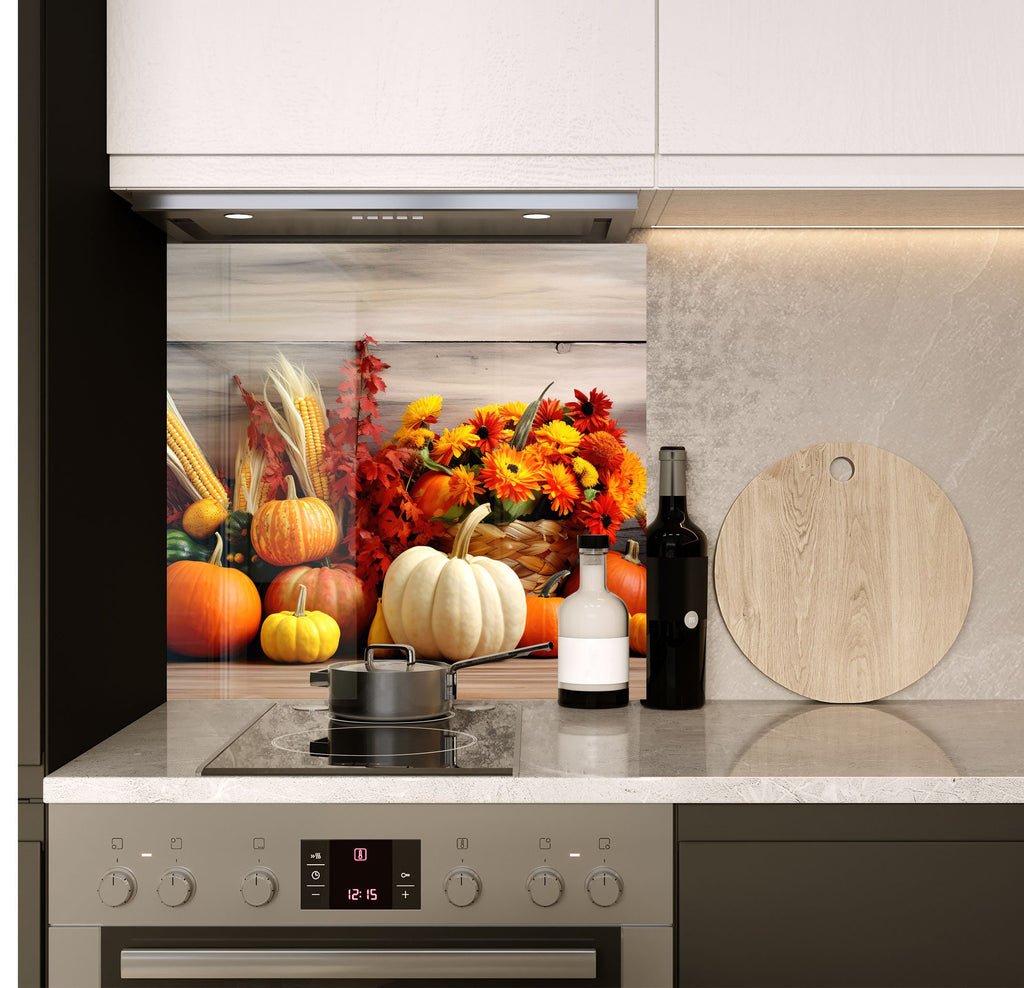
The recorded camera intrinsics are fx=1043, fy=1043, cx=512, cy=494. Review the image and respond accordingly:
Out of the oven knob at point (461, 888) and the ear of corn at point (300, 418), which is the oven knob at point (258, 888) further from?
the ear of corn at point (300, 418)

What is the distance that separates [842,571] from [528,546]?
21.9 inches

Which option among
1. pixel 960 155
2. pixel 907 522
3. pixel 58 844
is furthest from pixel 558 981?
pixel 960 155

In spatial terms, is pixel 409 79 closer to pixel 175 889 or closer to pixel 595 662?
pixel 595 662

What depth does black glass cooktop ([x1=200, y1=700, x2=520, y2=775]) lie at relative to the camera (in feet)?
4.34

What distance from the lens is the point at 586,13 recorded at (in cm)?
149

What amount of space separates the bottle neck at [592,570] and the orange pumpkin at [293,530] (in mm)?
456

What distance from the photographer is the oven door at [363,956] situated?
1258mm

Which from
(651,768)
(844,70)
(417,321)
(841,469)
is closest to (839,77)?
(844,70)

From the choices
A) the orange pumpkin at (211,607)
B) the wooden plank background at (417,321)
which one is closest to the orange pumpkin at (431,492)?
the wooden plank background at (417,321)

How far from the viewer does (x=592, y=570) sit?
1742 millimetres

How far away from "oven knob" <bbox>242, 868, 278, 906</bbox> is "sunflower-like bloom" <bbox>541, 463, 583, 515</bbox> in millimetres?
844

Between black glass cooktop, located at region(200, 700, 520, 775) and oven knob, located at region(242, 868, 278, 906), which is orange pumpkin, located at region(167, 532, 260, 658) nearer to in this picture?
black glass cooktop, located at region(200, 700, 520, 775)

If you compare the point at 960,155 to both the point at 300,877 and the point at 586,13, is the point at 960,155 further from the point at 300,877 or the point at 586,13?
the point at 300,877

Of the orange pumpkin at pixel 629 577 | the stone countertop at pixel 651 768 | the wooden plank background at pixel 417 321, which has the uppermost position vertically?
the wooden plank background at pixel 417 321
